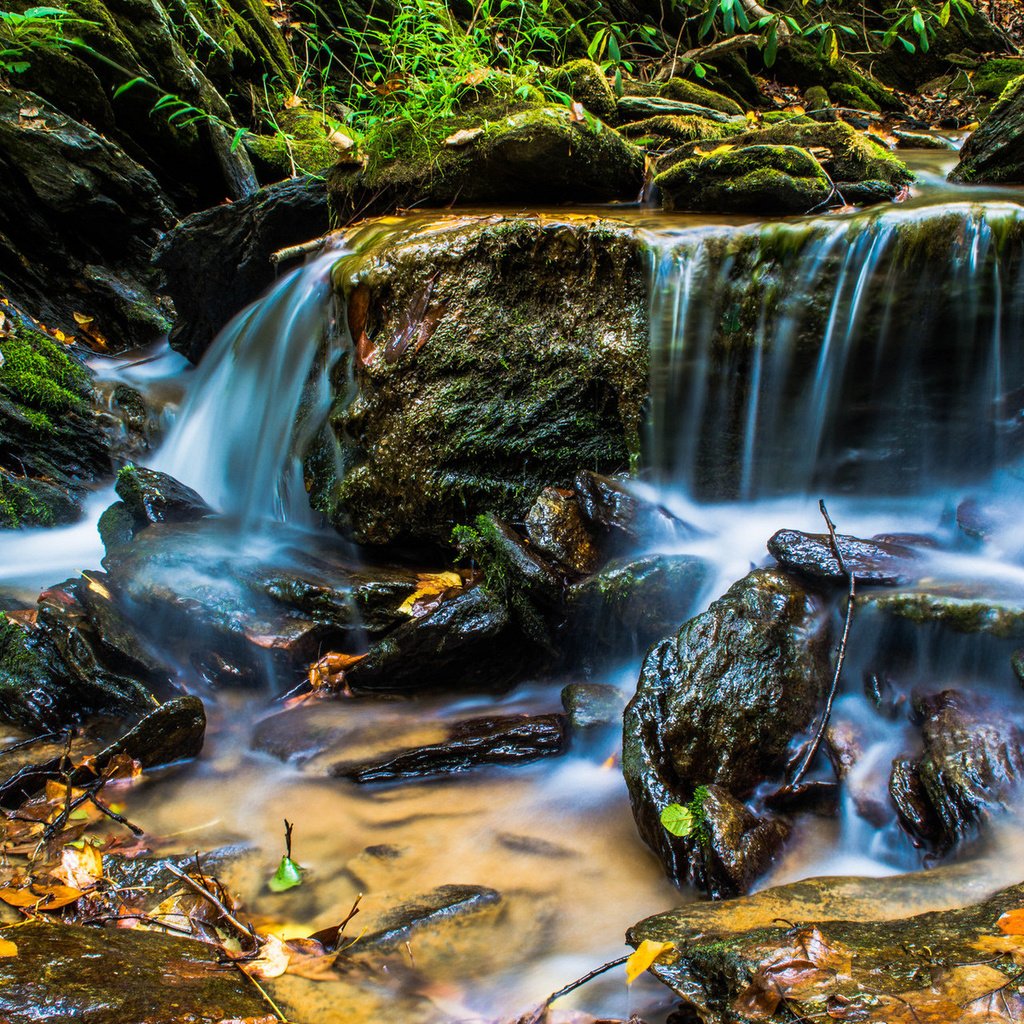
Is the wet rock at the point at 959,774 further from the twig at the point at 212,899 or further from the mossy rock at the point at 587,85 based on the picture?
the mossy rock at the point at 587,85

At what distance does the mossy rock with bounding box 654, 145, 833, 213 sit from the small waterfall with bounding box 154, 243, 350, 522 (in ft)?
9.21

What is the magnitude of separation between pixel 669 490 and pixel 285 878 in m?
3.17

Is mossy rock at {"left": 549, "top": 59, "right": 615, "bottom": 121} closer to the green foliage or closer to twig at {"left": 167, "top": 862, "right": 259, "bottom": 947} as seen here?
the green foliage

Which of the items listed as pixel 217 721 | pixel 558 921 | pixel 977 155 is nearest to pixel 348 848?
pixel 558 921

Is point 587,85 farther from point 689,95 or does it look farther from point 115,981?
point 115,981

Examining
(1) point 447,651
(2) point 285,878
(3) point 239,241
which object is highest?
(3) point 239,241

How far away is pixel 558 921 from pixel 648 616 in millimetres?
1697

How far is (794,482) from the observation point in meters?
4.52

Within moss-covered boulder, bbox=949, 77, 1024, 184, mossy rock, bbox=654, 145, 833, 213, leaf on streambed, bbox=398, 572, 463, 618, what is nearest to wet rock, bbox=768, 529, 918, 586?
leaf on streambed, bbox=398, 572, 463, 618

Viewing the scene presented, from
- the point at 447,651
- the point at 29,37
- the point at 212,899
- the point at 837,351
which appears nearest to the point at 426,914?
the point at 212,899

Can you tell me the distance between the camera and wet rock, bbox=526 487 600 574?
3.96m

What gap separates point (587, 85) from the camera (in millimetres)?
7172

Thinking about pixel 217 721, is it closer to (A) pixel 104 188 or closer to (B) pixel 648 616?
(B) pixel 648 616

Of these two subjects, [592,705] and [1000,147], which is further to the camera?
[1000,147]
